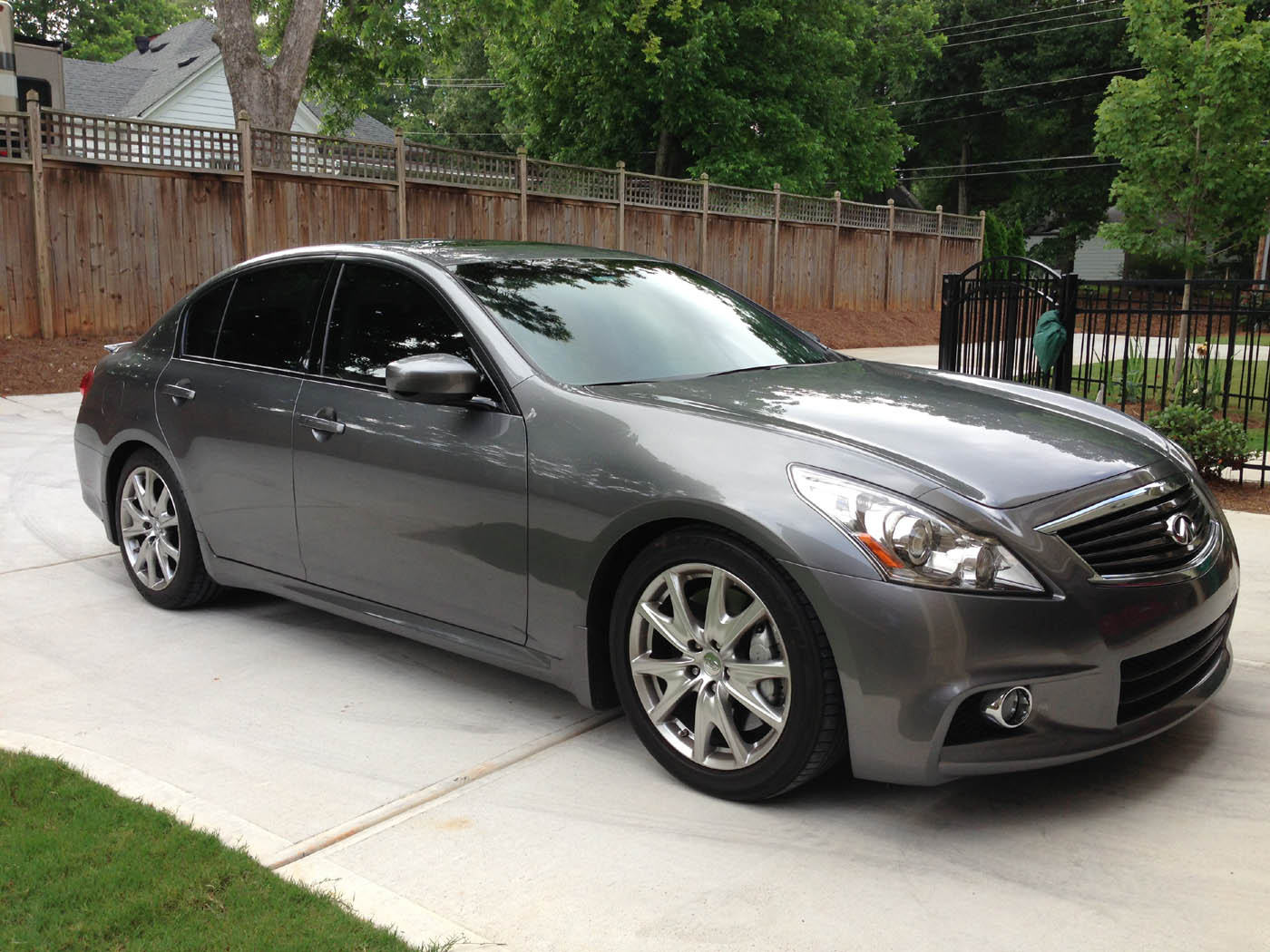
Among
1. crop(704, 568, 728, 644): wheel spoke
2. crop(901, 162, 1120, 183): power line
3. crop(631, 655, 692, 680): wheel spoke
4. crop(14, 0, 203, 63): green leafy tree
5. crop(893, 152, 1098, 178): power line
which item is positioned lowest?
crop(631, 655, 692, 680): wheel spoke

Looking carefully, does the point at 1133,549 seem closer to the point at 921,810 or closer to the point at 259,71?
the point at 921,810

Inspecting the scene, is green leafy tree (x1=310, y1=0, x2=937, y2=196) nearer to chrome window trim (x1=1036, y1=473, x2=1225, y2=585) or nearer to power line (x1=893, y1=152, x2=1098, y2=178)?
power line (x1=893, y1=152, x2=1098, y2=178)

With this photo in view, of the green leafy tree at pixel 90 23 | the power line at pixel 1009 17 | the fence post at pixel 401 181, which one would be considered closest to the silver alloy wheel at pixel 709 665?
the fence post at pixel 401 181

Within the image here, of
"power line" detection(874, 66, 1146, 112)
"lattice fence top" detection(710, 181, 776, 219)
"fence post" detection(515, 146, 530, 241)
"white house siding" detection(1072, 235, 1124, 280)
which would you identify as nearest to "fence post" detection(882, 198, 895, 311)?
"lattice fence top" detection(710, 181, 776, 219)

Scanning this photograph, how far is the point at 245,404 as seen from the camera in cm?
487

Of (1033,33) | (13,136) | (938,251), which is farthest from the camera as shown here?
(1033,33)

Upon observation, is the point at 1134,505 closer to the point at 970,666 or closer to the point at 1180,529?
the point at 1180,529

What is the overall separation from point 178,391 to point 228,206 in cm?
1166

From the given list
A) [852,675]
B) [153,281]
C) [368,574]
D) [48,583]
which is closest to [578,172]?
[153,281]

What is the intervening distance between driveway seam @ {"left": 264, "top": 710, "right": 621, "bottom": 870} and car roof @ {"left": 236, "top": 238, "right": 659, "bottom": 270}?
5.63 feet

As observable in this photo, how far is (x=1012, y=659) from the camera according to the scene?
10.2ft

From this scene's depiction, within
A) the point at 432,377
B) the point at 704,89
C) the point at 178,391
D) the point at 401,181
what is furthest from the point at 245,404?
the point at 704,89

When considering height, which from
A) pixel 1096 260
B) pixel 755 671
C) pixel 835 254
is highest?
pixel 1096 260

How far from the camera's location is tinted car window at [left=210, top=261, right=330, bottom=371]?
190 inches
